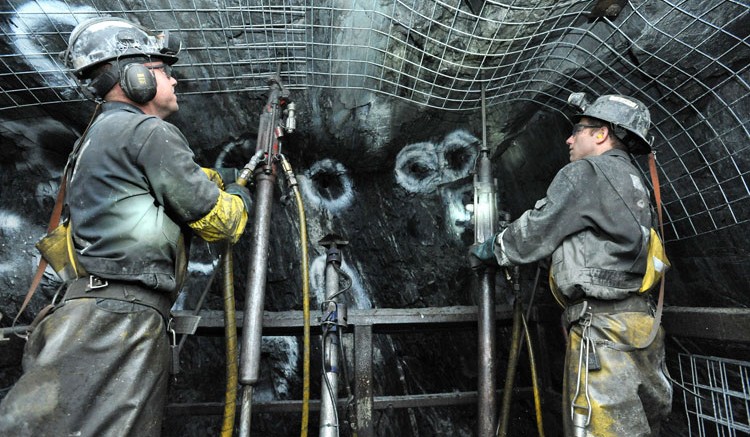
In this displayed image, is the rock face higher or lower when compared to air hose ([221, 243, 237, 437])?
higher

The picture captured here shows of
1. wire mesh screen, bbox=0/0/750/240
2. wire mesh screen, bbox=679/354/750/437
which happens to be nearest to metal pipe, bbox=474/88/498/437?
wire mesh screen, bbox=0/0/750/240

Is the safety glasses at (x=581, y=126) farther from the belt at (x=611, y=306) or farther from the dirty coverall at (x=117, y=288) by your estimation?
the dirty coverall at (x=117, y=288)

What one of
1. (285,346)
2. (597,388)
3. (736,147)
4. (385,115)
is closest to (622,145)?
(736,147)

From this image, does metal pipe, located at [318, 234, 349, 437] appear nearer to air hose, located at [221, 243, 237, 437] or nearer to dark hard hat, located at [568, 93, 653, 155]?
air hose, located at [221, 243, 237, 437]

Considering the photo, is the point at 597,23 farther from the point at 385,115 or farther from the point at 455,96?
the point at 385,115

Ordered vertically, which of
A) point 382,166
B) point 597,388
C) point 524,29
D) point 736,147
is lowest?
point 597,388

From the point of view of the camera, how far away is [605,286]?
7.23 ft

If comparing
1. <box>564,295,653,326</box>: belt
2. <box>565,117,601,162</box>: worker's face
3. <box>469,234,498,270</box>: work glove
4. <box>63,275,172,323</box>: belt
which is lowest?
<box>564,295,653,326</box>: belt

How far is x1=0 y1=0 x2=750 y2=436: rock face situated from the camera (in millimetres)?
2814

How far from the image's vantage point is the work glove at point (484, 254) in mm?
2771

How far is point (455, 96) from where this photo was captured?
362 cm

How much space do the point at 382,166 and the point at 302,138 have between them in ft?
→ 2.81

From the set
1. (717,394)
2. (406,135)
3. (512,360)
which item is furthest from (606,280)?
(406,135)

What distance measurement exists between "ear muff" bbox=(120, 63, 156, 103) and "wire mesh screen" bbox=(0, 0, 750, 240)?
104 centimetres
